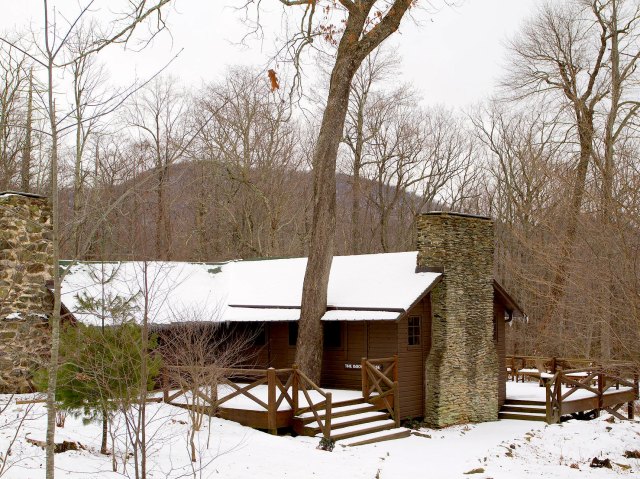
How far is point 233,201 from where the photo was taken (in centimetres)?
3609

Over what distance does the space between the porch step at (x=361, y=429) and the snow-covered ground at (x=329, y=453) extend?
18.6 inches

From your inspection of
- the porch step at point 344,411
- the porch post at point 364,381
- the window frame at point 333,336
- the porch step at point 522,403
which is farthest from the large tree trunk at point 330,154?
the porch step at point 522,403

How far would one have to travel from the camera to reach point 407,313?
17266 mm

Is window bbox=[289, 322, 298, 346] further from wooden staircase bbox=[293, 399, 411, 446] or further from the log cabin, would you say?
wooden staircase bbox=[293, 399, 411, 446]

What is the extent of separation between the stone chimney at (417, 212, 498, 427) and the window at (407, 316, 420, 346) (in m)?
0.44

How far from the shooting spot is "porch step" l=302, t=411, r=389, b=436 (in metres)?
15.2

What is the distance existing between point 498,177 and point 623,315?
26156mm

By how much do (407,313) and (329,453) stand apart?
4.78 meters

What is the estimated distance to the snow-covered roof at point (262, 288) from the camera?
17.8 m

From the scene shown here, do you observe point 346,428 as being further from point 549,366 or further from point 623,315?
point 549,366

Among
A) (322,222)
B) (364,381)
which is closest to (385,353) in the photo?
(364,381)

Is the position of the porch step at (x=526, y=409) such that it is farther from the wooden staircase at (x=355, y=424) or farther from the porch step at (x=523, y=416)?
the wooden staircase at (x=355, y=424)

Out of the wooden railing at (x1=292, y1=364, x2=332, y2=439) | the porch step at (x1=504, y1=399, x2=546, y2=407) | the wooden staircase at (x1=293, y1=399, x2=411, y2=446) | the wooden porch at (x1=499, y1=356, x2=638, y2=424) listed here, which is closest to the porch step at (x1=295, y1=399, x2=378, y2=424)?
the wooden staircase at (x1=293, y1=399, x2=411, y2=446)

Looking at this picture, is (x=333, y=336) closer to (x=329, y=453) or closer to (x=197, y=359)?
Result: (x=197, y=359)
